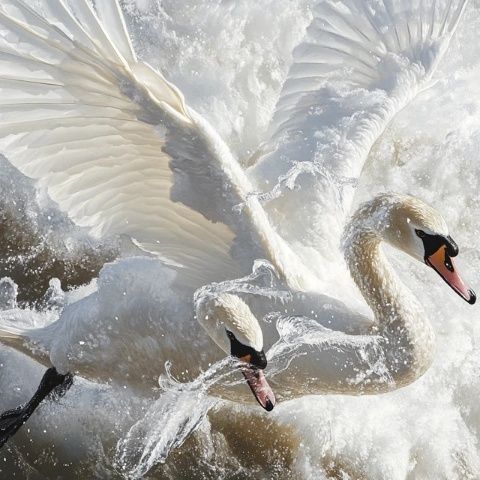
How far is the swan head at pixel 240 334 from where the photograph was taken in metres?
3.86

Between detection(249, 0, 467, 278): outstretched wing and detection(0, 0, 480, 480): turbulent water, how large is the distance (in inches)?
31.9

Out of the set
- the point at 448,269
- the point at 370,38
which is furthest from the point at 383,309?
the point at 370,38

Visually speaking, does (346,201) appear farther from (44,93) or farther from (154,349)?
(44,93)

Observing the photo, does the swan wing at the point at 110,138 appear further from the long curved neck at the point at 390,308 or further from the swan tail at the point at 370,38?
the swan tail at the point at 370,38

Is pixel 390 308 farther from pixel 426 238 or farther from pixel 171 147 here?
pixel 171 147

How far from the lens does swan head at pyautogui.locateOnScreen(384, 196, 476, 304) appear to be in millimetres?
3947

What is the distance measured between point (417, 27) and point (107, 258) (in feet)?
8.03

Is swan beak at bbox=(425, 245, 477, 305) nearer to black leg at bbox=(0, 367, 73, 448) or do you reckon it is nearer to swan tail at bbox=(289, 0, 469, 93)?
swan tail at bbox=(289, 0, 469, 93)

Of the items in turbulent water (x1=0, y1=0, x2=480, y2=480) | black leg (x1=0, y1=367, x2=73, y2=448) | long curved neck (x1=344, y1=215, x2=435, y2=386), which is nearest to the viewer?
long curved neck (x1=344, y1=215, x2=435, y2=386)

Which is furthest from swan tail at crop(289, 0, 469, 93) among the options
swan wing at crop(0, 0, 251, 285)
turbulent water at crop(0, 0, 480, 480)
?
swan wing at crop(0, 0, 251, 285)

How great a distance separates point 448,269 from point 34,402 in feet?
8.23

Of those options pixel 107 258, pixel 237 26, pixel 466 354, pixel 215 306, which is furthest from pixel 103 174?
pixel 237 26

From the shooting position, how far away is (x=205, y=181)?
13.0 feet

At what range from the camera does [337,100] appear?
539cm
